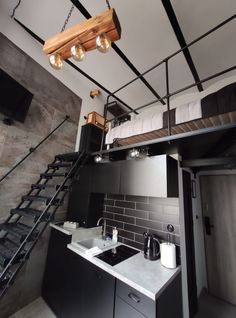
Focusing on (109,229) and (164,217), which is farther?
(109,229)

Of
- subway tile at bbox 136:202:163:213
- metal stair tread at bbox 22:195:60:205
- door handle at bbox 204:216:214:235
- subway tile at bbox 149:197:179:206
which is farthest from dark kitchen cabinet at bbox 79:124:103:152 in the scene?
door handle at bbox 204:216:214:235

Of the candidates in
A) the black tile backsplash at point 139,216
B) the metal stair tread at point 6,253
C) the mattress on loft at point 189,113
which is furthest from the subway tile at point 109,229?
the mattress on loft at point 189,113

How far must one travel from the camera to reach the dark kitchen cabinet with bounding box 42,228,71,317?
187 cm

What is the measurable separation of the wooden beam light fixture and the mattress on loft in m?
0.87

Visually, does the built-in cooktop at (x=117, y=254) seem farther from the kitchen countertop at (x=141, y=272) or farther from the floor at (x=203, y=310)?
the floor at (x=203, y=310)

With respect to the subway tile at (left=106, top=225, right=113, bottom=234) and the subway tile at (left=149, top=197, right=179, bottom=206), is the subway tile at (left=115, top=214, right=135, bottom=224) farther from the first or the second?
the subway tile at (left=149, top=197, right=179, bottom=206)

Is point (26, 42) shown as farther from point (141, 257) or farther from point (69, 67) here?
point (141, 257)

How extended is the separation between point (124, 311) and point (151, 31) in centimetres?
314

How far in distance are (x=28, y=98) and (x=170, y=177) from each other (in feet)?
7.04

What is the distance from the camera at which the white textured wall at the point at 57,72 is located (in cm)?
197

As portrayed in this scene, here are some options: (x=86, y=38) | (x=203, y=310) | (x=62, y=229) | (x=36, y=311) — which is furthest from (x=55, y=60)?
(x=203, y=310)

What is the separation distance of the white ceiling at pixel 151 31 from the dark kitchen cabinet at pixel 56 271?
2869 millimetres

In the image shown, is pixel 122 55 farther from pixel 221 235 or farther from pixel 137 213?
pixel 221 235

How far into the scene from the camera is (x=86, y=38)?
1.16 metres
